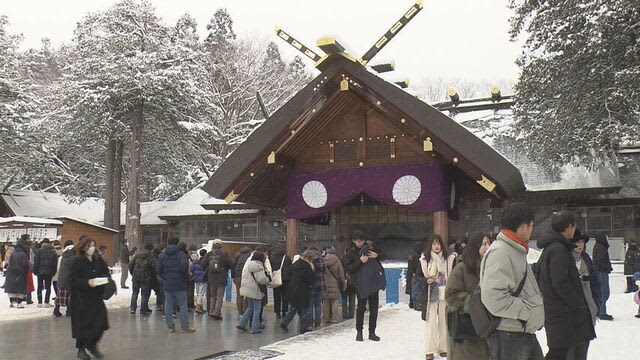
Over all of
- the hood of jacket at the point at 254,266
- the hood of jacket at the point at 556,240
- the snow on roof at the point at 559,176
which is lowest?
the hood of jacket at the point at 254,266

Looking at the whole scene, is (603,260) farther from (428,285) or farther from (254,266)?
(254,266)

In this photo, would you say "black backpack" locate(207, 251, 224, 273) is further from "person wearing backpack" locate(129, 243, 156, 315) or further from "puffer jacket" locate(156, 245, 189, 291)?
"puffer jacket" locate(156, 245, 189, 291)

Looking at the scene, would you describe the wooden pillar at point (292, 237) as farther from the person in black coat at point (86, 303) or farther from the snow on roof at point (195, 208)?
the snow on roof at point (195, 208)

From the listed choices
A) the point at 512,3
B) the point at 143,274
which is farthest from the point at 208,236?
the point at 512,3

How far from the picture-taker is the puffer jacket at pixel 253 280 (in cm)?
1049

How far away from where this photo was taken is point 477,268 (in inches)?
204

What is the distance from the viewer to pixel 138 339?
996 centimetres

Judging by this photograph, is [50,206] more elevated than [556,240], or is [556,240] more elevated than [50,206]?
[50,206]

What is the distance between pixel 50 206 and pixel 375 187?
25.3 m

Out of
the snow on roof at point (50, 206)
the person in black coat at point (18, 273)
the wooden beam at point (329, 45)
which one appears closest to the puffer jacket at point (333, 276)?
the wooden beam at point (329, 45)

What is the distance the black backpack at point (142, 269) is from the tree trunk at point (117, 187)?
65.3ft

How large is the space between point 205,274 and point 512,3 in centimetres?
1218

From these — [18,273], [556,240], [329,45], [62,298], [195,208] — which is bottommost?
[62,298]

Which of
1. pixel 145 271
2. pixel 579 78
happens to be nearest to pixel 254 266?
pixel 145 271
